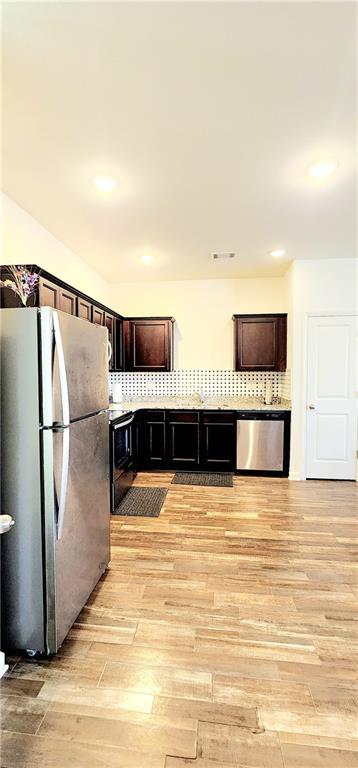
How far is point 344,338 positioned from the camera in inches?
171

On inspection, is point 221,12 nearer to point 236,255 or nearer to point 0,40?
point 0,40

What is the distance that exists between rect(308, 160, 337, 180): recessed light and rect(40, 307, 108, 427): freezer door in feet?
5.93

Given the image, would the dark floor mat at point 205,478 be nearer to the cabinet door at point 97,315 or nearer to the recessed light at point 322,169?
the cabinet door at point 97,315

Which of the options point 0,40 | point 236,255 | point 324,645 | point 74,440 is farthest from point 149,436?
point 0,40

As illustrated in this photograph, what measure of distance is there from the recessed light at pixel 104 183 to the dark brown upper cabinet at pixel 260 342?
2.66 m

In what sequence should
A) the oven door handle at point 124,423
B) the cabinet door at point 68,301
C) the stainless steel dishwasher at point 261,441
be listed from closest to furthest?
the cabinet door at point 68,301
the oven door handle at point 124,423
the stainless steel dishwasher at point 261,441

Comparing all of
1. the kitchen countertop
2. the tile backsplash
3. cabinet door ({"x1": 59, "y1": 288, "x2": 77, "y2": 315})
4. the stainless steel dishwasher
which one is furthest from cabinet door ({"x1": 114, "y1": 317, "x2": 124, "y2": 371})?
the stainless steel dishwasher

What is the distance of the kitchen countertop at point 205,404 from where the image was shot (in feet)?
14.9

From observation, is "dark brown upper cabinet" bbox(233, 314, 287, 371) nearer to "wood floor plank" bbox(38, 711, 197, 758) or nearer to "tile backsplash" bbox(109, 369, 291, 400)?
"tile backsplash" bbox(109, 369, 291, 400)

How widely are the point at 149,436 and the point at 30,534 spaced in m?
3.14

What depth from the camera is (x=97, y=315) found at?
392 centimetres

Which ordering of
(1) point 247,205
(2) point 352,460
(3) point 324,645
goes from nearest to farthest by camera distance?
(3) point 324,645, (1) point 247,205, (2) point 352,460

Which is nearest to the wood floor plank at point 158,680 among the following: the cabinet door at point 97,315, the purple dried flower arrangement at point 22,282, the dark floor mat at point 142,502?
the dark floor mat at point 142,502

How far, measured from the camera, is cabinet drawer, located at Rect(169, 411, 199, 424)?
183 inches
